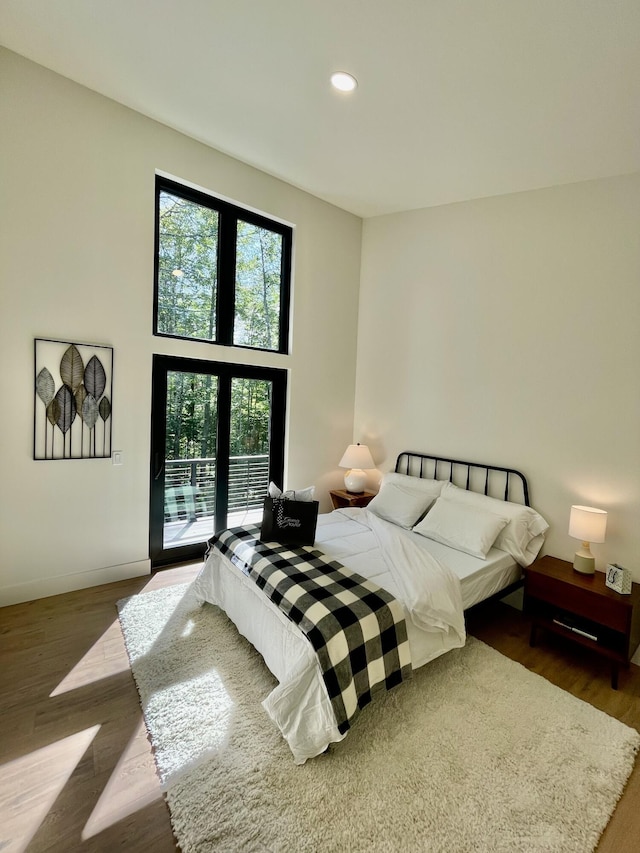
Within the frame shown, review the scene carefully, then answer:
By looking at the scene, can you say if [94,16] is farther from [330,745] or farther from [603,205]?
[330,745]

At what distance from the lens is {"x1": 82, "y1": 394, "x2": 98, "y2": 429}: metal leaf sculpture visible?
291cm

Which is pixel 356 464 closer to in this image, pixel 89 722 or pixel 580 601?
pixel 580 601

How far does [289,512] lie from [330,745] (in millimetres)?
1255

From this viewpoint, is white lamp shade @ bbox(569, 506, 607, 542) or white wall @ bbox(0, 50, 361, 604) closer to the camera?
white lamp shade @ bbox(569, 506, 607, 542)

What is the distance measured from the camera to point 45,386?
2.73 metres

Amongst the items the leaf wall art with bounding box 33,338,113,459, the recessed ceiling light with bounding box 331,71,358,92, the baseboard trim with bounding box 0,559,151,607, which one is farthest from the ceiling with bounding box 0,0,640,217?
the baseboard trim with bounding box 0,559,151,607

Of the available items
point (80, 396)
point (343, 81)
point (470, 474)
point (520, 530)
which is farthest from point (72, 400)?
point (520, 530)

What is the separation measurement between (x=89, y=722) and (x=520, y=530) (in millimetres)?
2933

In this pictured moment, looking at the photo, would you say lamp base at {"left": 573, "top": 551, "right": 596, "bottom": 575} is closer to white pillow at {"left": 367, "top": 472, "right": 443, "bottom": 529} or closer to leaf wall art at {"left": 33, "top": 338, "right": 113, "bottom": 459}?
white pillow at {"left": 367, "top": 472, "right": 443, "bottom": 529}

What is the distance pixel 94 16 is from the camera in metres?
2.14

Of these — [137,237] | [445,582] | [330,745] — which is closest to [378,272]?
[137,237]

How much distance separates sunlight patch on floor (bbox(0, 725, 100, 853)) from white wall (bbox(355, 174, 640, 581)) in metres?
3.24

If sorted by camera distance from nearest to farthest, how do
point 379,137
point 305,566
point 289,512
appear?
1. point 305,566
2. point 289,512
3. point 379,137

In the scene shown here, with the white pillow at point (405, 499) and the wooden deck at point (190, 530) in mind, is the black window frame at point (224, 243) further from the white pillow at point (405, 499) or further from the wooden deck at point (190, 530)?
the white pillow at point (405, 499)
